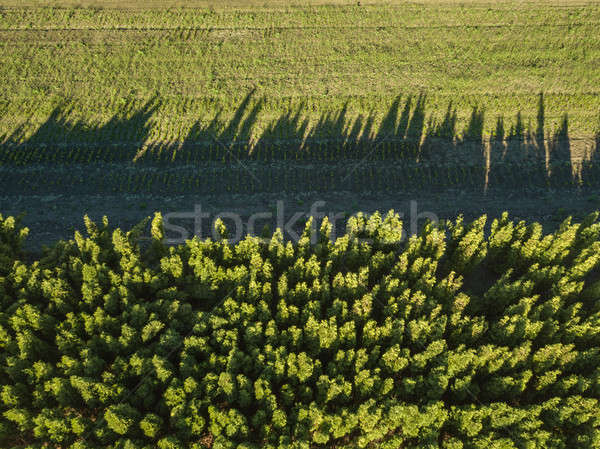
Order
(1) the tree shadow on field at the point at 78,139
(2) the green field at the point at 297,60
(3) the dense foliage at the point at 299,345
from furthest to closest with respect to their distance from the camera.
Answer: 1. (2) the green field at the point at 297,60
2. (1) the tree shadow on field at the point at 78,139
3. (3) the dense foliage at the point at 299,345

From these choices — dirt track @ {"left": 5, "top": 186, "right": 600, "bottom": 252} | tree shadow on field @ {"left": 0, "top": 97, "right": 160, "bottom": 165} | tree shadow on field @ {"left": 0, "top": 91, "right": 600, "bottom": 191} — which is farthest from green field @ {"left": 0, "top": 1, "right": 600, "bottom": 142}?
dirt track @ {"left": 5, "top": 186, "right": 600, "bottom": 252}

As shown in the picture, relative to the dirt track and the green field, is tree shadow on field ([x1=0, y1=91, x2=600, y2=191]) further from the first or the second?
the dirt track

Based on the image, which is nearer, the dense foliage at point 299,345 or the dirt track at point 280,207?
the dense foliage at point 299,345

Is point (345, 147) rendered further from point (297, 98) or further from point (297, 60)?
point (297, 60)

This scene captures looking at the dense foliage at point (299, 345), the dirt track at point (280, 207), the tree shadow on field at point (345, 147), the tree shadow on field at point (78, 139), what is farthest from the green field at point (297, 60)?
the dense foliage at point (299, 345)

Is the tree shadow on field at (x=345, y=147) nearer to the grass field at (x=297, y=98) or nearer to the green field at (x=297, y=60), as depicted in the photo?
the grass field at (x=297, y=98)

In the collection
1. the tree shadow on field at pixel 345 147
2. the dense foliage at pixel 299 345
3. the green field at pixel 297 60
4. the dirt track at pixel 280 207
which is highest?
the green field at pixel 297 60

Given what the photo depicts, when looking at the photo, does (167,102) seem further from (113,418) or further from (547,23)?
(547,23)
